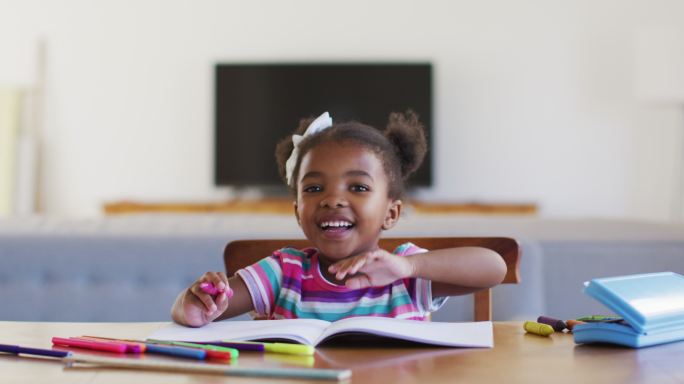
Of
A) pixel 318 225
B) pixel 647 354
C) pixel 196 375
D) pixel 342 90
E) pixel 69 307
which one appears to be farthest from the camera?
pixel 342 90

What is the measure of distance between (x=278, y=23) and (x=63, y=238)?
14.2 ft

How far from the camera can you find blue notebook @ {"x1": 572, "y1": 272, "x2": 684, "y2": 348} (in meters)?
0.92

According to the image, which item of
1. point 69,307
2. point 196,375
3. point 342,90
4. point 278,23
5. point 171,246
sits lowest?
point 196,375

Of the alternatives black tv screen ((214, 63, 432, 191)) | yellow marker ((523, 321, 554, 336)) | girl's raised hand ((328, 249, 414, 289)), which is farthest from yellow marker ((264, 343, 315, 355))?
black tv screen ((214, 63, 432, 191))

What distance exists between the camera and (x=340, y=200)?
1.26 metres

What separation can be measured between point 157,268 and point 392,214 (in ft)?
2.87

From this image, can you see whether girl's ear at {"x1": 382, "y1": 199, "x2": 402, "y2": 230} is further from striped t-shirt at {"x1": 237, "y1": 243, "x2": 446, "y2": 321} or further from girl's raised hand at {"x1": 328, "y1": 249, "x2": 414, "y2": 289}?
girl's raised hand at {"x1": 328, "y1": 249, "x2": 414, "y2": 289}

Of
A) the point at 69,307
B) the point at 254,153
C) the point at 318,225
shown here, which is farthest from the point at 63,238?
the point at 254,153

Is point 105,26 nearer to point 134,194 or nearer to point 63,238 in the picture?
point 134,194

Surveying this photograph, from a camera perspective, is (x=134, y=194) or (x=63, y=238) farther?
(x=134, y=194)

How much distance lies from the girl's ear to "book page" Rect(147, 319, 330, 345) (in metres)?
0.34

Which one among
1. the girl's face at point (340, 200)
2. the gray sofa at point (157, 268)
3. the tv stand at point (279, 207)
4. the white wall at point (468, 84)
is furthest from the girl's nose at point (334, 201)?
the white wall at point (468, 84)

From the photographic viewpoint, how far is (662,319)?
944 mm

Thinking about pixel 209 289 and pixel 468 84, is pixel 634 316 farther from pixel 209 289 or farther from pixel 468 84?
pixel 468 84
